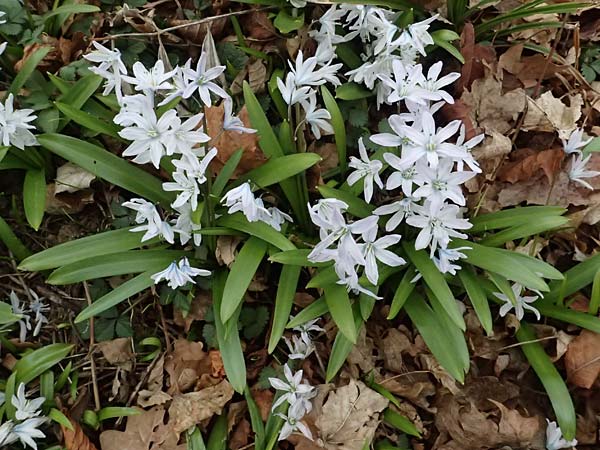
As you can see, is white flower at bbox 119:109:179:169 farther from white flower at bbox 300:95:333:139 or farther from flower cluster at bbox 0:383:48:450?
flower cluster at bbox 0:383:48:450

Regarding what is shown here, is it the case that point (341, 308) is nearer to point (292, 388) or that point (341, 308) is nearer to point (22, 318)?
point (292, 388)

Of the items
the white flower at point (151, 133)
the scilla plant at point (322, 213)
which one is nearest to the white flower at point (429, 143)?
the scilla plant at point (322, 213)

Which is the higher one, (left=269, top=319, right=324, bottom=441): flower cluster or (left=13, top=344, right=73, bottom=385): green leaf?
(left=269, top=319, right=324, bottom=441): flower cluster

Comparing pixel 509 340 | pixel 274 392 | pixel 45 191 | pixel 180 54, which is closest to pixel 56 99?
pixel 45 191

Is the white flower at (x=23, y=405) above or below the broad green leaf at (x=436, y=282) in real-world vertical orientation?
below

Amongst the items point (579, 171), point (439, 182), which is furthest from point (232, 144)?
point (579, 171)

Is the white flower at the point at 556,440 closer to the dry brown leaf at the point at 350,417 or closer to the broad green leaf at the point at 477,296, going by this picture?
the broad green leaf at the point at 477,296

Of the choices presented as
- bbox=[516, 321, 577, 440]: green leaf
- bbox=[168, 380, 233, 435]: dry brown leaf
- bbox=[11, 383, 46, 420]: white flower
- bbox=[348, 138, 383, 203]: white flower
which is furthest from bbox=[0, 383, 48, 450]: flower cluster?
bbox=[516, 321, 577, 440]: green leaf
